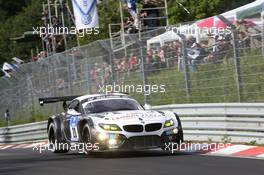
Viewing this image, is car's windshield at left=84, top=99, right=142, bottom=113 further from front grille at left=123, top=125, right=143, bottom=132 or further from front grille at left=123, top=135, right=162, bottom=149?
front grille at left=123, top=135, right=162, bottom=149

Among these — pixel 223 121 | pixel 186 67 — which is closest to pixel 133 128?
pixel 223 121

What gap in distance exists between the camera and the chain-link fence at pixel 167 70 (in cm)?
1555

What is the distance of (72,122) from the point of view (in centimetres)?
1562

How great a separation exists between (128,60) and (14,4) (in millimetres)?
86597

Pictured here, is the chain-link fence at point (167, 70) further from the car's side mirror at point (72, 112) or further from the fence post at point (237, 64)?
the car's side mirror at point (72, 112)

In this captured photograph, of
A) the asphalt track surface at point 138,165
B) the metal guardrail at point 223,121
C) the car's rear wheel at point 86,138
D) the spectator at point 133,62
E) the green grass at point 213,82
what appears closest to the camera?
the asphalt track surface at point 138,165

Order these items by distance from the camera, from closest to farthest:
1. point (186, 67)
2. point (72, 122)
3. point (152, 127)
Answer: point (152, 127) < point (72, 122) < point (186, 67)

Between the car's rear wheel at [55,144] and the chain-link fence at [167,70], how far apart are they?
3210 mm

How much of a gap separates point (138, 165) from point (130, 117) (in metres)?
2.15

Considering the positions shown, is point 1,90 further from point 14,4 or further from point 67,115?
point 14,4

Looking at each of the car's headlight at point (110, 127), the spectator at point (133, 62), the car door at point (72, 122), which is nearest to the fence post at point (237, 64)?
the car's headlight at point (110, 127)

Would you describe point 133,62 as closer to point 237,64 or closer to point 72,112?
point 72,112

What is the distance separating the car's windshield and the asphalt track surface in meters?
0.97

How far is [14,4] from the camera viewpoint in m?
105
